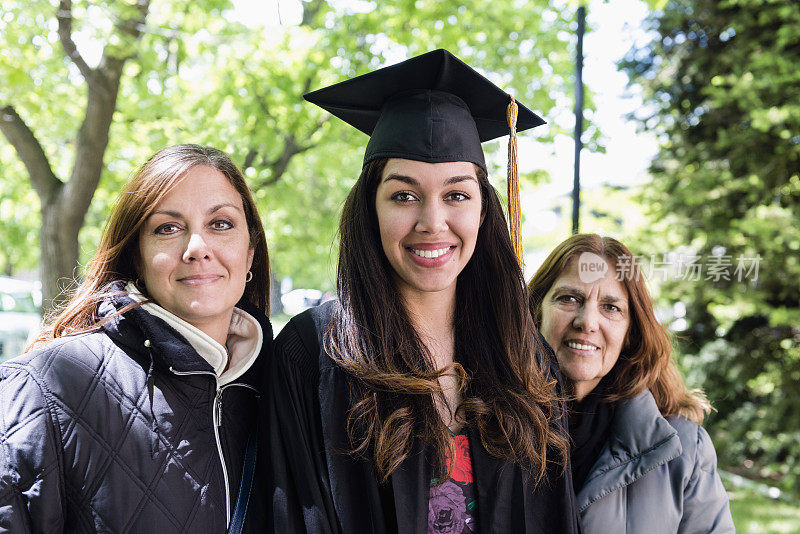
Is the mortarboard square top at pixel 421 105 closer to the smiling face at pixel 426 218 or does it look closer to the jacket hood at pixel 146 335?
the smiling face at pixel 426 218

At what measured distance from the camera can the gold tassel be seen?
7.41 ft

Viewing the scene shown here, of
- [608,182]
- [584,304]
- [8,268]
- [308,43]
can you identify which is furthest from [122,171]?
[8,268]

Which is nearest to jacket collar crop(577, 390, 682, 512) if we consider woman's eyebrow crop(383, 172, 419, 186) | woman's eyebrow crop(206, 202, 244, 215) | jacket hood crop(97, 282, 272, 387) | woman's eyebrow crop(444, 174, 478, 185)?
woman's eyebrow crop(444, 174, 478, 185)

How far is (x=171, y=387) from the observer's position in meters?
1.73

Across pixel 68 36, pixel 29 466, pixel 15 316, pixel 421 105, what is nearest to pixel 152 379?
pixel 29 466

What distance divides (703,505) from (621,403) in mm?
417

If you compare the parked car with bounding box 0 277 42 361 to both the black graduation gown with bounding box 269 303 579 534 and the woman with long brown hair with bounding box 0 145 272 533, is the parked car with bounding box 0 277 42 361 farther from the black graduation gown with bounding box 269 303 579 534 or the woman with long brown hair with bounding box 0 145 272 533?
the black graduation gown with bounding box 269 303 579 534

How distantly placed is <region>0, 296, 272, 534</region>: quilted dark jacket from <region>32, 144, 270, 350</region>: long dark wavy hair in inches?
3.5

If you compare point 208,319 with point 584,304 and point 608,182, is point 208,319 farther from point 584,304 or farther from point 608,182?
point 608,182

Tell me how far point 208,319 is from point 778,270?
5657mm

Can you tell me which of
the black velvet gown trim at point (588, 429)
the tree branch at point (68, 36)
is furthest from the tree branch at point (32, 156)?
the black velvet gown trim at point (588, 429)

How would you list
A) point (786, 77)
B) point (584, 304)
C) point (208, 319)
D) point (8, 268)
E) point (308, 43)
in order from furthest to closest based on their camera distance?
1. point (8, 268)
2. point (308, 43)
3. point (786, 77)
4. point (584, 304)
5. point (208, 319)

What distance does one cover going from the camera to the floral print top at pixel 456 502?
73.2 inches

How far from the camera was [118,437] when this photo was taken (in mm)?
1571
